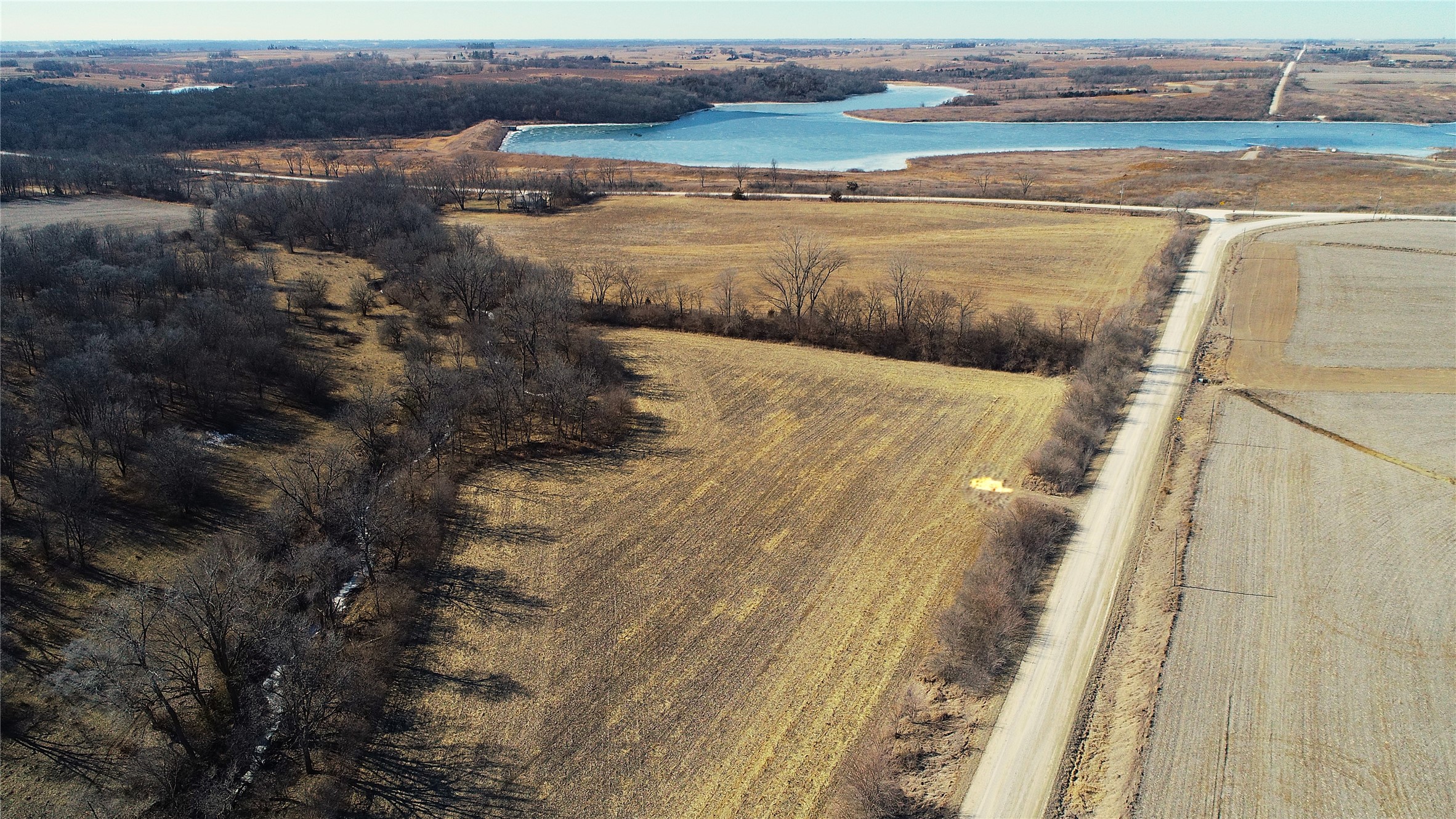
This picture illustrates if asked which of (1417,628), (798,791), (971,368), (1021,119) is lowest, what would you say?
(798,791)

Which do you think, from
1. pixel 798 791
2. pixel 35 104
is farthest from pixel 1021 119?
pixel 35 104

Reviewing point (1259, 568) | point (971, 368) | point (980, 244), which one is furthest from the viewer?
point (980, 244)

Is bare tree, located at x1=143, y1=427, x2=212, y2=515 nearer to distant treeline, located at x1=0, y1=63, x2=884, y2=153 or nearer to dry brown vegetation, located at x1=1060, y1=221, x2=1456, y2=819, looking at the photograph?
dry brown vegetation, located at x1=1060, y1=221, x2=1456, y2=819

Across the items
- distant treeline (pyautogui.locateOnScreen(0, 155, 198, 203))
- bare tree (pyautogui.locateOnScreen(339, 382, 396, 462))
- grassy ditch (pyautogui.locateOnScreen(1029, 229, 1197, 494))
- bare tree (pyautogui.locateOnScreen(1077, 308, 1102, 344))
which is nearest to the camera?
grassy ditch (pyautogui.locateOnScreen(1029, 229, 1197, 494))

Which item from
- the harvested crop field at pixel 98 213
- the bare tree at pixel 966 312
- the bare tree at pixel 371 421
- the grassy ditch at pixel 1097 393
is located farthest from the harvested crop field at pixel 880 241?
the bare tree at pixel 371 421

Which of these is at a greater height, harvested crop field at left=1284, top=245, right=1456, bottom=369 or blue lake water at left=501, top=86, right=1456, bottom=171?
blue lake water at left=501, top=86, right=1456, bottom=171

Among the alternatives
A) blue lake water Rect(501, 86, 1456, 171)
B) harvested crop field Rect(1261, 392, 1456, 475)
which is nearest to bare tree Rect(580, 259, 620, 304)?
harvested crop field Rect(1261, 392, 1456, 475)

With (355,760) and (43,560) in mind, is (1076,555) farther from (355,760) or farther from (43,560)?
(43,560)
